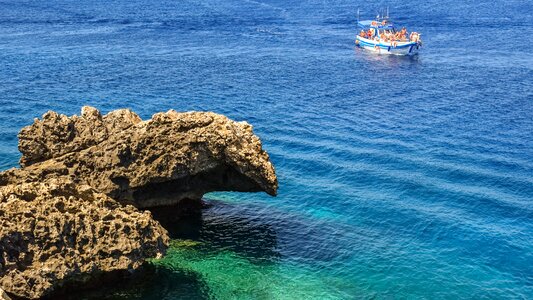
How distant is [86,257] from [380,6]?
160 meters

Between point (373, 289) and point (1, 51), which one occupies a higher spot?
point (1, 51)

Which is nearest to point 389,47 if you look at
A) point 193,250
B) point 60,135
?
point 193,250

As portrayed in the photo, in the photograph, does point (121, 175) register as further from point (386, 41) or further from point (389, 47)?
point (386, 41)

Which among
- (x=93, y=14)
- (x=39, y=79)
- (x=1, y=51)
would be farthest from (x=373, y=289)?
(x=93, y=14)

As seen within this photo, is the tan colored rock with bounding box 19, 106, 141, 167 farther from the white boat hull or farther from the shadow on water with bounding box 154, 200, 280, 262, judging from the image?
the white boat hull

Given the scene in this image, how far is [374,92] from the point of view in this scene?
88.5 metres

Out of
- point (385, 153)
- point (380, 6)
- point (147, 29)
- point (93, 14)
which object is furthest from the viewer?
point (380, 6)

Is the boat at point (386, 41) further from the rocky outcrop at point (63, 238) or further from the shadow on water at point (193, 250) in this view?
the rocky outcrop at point (63, 238)

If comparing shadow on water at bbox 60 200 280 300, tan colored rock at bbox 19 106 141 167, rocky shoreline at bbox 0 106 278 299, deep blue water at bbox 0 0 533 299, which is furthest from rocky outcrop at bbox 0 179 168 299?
tan colored rock at bbox 19 106 141 167


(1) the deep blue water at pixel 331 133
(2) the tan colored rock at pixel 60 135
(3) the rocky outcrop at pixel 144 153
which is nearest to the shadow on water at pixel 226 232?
(1) the deep blue water at pixel 331 133

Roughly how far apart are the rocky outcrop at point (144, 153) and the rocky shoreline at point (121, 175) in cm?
7

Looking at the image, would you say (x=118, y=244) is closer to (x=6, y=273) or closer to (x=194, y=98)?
(x=6, y=273)

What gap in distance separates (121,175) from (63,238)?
29.3ft

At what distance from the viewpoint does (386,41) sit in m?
128
